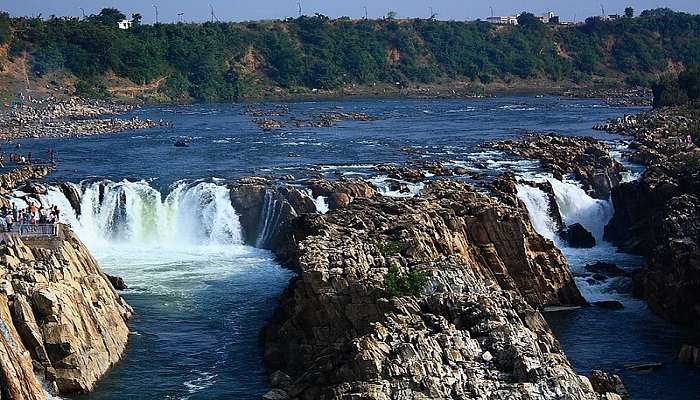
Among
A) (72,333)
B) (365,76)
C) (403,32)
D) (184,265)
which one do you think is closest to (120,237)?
(184,265)

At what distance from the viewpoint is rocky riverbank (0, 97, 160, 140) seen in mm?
84188

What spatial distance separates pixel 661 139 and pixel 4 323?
54.9m

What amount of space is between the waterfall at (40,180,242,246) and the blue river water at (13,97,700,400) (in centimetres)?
11

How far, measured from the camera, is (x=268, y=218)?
1976 inches

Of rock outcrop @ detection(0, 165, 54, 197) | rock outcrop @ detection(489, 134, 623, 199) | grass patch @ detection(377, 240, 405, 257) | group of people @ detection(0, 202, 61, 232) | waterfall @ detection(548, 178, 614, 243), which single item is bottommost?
waterfall @ detection(548, 178, 614, 243)

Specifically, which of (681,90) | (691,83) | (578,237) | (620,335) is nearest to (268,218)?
(578,237)

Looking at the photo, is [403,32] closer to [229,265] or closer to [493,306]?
[229,265]

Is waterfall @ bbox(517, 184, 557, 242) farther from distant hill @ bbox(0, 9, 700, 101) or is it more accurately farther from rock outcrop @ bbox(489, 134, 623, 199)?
distant hill @ bbox(0, 9, 700, 101)

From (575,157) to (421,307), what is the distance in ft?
131

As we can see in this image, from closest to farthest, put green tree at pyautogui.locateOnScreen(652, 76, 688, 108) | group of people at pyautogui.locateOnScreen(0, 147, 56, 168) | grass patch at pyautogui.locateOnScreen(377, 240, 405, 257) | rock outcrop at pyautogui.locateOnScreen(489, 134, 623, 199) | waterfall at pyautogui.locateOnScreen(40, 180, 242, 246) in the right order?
grass patch at pyautogui.locateOnScreen(377, 240, 405, 257) < waterfall at pyautogui.locateOnScreen(40, 180, 242, 246) < rock outcrop at pyautogui.locateOnScreen(489, 134, 623, 199) < group of people at pyautogui.locateOnScreen(0, 147, 56, 168) < green tree at pyautogui.locateOnScreen(652, 76, 688, 108)

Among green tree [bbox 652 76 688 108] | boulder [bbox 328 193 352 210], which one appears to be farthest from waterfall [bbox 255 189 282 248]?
green tree [bbox 652 76 688 108]

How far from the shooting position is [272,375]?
2961 centimetres

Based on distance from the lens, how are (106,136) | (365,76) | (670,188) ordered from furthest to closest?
(365,76) → (106,136) → (670,188)

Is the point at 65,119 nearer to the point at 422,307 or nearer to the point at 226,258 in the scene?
the point at 226,258
